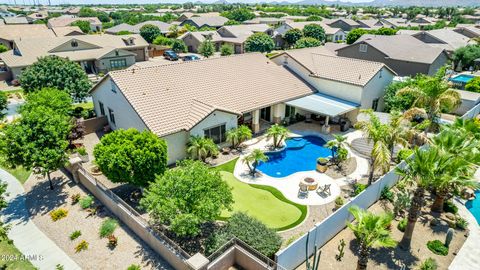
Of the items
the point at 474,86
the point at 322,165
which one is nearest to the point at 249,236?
the point at 322,165

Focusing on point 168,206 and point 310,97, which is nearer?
point 168,206

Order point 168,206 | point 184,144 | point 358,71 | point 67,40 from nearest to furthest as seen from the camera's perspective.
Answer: point 168,206, point 184,144, point 358,71, point 67,40

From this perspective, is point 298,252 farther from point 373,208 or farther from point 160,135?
point 160,135

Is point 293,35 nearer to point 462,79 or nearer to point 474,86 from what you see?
point 462,79

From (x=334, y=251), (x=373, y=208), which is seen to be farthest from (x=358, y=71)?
(x=334, y=251)

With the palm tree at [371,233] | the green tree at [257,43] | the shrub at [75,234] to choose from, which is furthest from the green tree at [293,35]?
the shrub at [75,234]

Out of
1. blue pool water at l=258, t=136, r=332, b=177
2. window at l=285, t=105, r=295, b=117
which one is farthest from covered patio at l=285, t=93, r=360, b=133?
blue pool water at l=258, t=136, r=332, b=177
